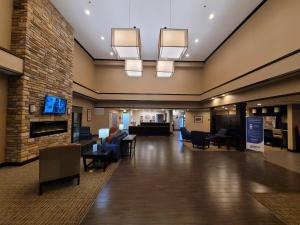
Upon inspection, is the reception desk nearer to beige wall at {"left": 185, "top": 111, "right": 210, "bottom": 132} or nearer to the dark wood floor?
beige wall at {"left": 185, "top": 111, "right": 210, "bottom": 132}

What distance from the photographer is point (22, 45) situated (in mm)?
5379

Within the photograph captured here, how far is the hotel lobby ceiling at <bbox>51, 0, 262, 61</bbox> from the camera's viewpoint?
6.83 meters

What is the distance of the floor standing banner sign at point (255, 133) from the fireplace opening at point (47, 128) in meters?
8.51

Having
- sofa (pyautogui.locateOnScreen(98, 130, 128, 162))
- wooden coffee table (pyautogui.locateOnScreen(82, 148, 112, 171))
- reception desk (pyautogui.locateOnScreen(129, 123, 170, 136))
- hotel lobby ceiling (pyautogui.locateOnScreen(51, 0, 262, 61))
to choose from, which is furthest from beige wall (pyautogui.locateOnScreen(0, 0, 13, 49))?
reception desk (pyautogui.locateOnScreen(129, 123, 170, 136))

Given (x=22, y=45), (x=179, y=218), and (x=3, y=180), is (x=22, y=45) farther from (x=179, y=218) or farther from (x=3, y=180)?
(x=179, y=218)

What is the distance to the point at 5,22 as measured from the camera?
5.19 meters

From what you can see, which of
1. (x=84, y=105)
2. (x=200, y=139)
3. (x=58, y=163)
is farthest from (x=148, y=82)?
(x=58, y=163)

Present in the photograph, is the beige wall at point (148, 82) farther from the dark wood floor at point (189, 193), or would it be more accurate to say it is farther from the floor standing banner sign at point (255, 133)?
the dark wood floor at point (189, 193)

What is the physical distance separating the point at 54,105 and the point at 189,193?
589cm

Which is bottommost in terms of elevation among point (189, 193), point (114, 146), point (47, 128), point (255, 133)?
point (189, 193)

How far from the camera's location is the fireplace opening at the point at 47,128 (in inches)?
230

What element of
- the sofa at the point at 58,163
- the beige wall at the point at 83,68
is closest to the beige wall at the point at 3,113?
the sofa at the point at 58,163

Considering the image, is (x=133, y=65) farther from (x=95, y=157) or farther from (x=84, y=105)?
(x=84, y=105)

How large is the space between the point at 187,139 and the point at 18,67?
1026cm
